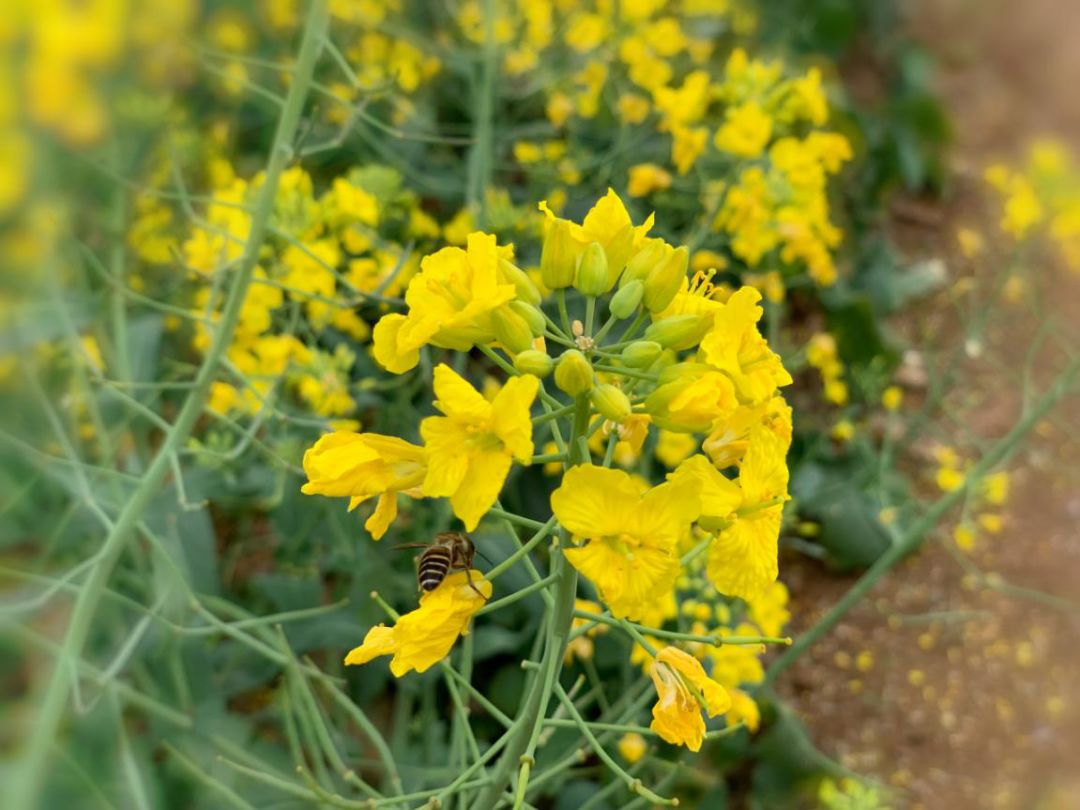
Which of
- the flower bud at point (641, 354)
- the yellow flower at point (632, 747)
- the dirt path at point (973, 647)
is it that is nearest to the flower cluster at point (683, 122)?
the dirt path at point (973, 647)

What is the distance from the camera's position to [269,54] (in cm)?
252

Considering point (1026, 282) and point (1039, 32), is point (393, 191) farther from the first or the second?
point (1039, 32)

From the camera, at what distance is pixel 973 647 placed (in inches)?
94.2

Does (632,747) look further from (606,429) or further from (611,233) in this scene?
(611,233)

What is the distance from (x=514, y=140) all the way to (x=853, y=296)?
976mm

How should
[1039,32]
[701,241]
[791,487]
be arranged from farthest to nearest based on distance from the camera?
[1039,32]
[791,487]
[701,241]

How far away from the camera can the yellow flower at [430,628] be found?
2.84ft

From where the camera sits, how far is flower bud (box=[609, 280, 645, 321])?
0.92m

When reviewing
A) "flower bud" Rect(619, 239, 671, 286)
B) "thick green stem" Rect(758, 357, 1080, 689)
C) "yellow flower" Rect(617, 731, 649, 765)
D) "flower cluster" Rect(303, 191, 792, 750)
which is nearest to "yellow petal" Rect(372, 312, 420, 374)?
"flower cluster" Rect(303, 191, 792, 750)

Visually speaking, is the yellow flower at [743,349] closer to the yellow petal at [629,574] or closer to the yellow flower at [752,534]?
the yellow flower at [752,534]

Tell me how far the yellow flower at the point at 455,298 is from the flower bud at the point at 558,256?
2.6 inches

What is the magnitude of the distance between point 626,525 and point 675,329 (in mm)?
191

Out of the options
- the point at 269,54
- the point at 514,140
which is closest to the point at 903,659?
the point at 514,140

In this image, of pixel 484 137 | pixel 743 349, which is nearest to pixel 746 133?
pixel 484 137
